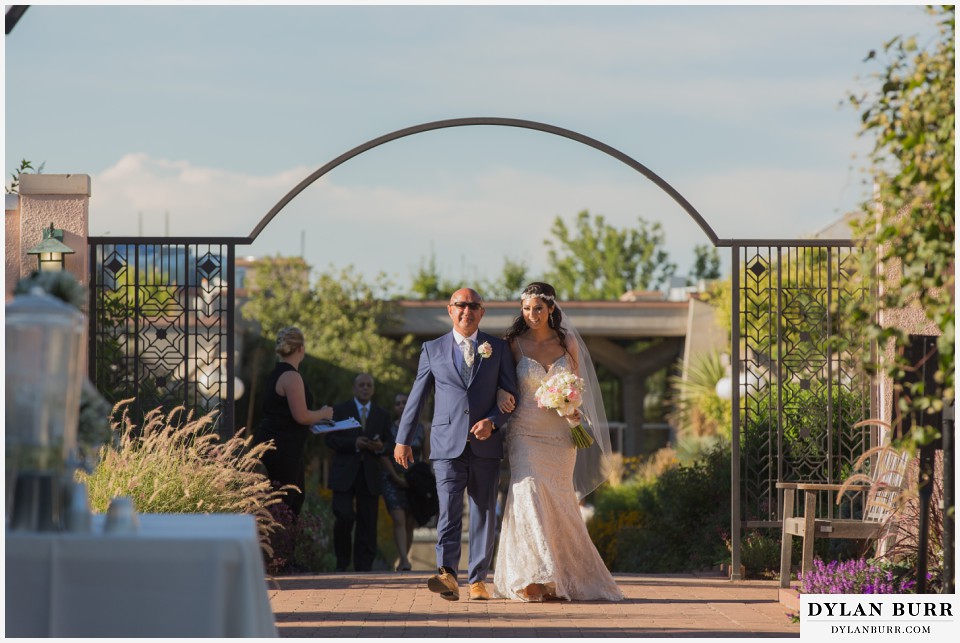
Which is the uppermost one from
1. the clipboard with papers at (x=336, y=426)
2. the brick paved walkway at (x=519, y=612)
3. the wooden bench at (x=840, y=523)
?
the clipboard with papers at (x=336, y=426)

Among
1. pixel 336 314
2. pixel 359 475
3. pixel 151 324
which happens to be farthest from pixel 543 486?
pixel 336 314

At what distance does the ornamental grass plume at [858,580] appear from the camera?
7316mm

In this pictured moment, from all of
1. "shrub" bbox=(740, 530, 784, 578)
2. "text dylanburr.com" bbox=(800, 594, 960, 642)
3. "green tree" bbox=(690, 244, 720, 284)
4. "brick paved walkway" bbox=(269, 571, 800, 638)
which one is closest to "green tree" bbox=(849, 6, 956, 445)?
"text dylanburr.com" bbox=(800, 594, 960, 642)

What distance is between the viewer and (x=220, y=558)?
4375 mm

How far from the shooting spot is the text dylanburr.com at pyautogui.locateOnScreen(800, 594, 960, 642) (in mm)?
6094

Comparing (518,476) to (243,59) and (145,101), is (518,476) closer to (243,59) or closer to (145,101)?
(243,59)

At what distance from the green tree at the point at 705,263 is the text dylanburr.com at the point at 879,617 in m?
46.7

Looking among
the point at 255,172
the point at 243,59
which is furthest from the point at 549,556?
the point at 255,172

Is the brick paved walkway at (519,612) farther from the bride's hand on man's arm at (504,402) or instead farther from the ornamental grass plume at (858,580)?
the bride's hand on man's arm at (504,402)

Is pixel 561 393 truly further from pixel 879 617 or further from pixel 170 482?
pixel 879 617

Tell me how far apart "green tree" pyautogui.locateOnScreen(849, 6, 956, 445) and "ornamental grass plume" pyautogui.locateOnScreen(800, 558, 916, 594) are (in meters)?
2.31

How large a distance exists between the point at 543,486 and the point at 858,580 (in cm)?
210

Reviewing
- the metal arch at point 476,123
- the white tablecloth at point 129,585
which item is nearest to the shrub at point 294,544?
the metal arch at point 476,123

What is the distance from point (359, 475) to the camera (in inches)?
446
